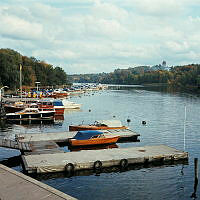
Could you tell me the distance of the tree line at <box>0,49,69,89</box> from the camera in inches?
4943

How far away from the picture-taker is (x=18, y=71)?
130 metres

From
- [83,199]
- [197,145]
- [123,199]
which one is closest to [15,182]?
[83,199]

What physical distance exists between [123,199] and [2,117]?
4732 centimetres

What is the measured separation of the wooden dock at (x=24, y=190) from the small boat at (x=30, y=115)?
41.4m

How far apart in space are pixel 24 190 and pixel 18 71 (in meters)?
116

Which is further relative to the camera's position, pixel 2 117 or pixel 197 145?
pixel 2 117

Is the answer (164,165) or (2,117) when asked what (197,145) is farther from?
(2,117)

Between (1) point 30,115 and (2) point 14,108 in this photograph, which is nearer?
(1) point 30,115

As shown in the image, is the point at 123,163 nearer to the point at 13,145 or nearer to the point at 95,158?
the point at 95,158

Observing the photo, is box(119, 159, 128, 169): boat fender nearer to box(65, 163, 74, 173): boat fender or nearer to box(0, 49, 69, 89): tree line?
box(65, 163, 74, 173): boat fender

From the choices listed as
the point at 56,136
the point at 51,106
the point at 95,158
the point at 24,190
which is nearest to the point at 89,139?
the point at 56,136

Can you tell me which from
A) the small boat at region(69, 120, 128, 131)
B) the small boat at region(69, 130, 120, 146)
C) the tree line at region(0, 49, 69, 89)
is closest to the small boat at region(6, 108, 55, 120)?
the small boat at region(69, 120, 128, 131)

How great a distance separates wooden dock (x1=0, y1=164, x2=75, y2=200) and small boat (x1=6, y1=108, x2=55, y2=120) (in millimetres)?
41423

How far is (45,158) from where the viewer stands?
3045 cm
